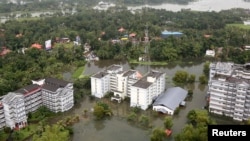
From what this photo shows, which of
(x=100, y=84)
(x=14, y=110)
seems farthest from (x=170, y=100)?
(x=14, y=110)

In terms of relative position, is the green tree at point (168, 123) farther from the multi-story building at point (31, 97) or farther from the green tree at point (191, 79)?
the multi-story building at point (31, 97)

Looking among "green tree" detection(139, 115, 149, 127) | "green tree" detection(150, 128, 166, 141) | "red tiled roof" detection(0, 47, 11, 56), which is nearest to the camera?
"green tree" detection(150, 128, 166, 141)

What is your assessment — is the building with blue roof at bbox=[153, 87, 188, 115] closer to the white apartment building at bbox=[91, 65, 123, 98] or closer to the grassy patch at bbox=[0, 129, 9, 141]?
the white apartment building at bbox=[91, 65, 123, 98]

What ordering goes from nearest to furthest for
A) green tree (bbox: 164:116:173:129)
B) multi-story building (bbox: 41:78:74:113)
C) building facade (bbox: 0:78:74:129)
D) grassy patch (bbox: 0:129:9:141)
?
grassy patch (bbox: 0:129:9:141), green tree (bbox: 164:116:173:129), building facade (bbox: 0:78:74:129), multi-story building (bbox: 41:78:74:113)

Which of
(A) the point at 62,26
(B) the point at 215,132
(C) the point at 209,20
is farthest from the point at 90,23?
(B) the point at 215,132

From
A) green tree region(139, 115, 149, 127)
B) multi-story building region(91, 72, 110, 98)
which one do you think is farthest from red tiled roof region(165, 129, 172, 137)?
multi-story building region(91, 72, 110, 98)

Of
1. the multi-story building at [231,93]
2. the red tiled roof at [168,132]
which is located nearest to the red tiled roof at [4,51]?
the red tiled roof at [168,132]
